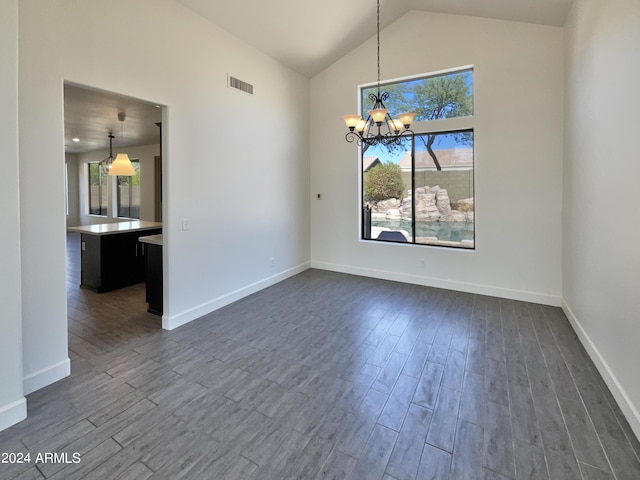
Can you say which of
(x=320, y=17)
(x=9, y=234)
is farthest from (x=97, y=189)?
(x=9, y=234)

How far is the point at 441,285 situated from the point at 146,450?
444 cm

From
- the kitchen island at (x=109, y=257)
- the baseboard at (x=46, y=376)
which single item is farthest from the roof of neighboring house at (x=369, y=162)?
the baseboard at (x=46, y=376)

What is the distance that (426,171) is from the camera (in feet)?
17.4

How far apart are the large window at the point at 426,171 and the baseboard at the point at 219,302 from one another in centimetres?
178

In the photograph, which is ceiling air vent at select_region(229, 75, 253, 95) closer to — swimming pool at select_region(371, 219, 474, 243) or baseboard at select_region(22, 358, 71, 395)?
swimming pool at select_region(371, 219, 474, 243)

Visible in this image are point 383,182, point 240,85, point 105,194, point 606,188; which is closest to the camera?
point 606,188

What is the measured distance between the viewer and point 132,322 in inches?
149

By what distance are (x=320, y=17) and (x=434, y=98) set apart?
2.08 meters

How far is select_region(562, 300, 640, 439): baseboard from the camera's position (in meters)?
2.05

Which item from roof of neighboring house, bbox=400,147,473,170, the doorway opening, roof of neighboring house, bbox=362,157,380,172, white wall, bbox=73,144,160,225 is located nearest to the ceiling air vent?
the doorway opening

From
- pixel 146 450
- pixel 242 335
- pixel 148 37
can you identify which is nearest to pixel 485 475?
pixel 146 450

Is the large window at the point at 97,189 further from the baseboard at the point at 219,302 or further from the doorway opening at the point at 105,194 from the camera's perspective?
the baseboard at the point at 219,302

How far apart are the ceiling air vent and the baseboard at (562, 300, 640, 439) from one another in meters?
4.89

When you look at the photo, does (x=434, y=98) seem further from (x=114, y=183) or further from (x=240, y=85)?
(x=114, y=183)
